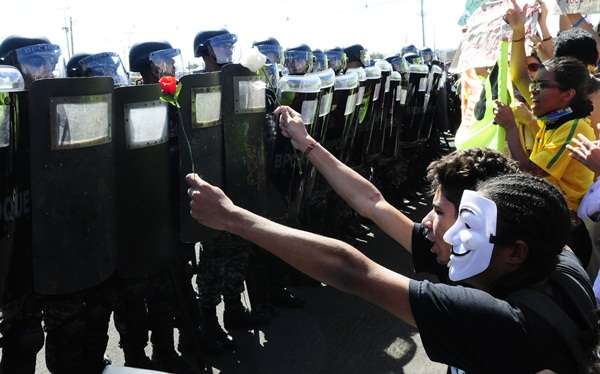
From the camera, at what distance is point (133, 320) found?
3.06 m

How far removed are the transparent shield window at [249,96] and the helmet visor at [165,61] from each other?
62cm

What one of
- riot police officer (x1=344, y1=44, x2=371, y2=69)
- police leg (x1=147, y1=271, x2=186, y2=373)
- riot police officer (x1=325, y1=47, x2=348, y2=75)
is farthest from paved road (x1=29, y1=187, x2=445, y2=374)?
riot police officer (x1=344, y1=44, x2=371, y2=69)

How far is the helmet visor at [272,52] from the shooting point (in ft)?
18.5

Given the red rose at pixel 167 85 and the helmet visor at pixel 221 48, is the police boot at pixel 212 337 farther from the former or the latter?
the helmet visor at pixel 221 48

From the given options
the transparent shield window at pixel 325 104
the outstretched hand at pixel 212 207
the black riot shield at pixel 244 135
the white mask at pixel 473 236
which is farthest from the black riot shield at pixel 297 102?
the white mask at pixel 473 236

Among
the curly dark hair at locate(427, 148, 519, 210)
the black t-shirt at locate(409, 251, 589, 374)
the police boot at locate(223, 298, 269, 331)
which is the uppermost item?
the curly dark hair at locate(427, 148, 519, 210)

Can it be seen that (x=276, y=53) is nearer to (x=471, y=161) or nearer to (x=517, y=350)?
(x=471, y=161)

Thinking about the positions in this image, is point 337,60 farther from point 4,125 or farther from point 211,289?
point 4,125

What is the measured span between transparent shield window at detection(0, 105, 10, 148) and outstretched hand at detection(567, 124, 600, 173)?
236 centimetres

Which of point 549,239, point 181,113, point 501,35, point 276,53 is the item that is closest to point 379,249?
point 276,53

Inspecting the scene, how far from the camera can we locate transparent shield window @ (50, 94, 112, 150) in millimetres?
2260

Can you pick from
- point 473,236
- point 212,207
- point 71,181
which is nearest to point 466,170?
point 473,236

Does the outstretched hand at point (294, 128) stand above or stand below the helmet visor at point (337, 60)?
below

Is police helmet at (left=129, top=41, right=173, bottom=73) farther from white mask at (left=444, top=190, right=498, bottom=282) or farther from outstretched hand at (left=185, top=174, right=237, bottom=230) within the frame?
white mask at (left=444, top=190, right=498, bottom=282)
